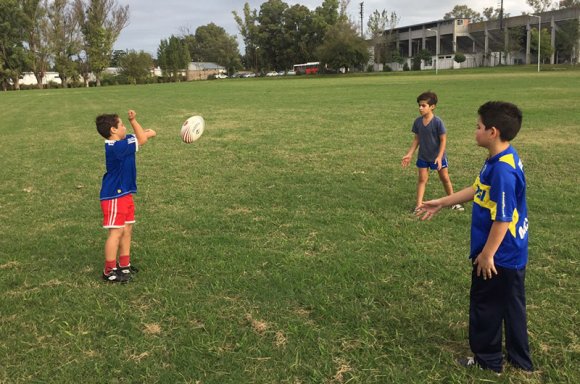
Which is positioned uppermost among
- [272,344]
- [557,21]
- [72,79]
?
[557,21]

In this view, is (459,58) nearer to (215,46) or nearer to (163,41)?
(163,41)

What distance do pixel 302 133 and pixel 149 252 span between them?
8846mm

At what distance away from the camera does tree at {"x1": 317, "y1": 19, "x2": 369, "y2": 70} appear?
3086 inches

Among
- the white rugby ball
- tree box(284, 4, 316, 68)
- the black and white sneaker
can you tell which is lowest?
the black and white sneaker

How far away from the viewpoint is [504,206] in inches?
104

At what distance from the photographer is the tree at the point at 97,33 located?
242ft

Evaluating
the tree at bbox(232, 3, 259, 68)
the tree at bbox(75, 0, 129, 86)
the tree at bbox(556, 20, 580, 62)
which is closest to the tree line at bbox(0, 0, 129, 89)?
the tree at bbox(75, 0, 129, 86)

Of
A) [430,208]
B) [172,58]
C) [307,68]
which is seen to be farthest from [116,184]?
[307,68]

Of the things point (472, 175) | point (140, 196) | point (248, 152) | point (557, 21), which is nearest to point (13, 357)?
point (140, 196)

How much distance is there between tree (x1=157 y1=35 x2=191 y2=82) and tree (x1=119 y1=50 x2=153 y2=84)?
5657mm

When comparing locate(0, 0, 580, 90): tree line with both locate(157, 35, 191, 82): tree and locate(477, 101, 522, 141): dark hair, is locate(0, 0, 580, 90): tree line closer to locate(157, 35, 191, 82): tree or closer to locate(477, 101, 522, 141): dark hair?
locate(157, 35, 191, 82): tree

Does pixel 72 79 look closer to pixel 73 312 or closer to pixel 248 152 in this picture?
pixel 248 152

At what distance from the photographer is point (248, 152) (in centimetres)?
1093

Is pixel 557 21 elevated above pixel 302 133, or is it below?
above
